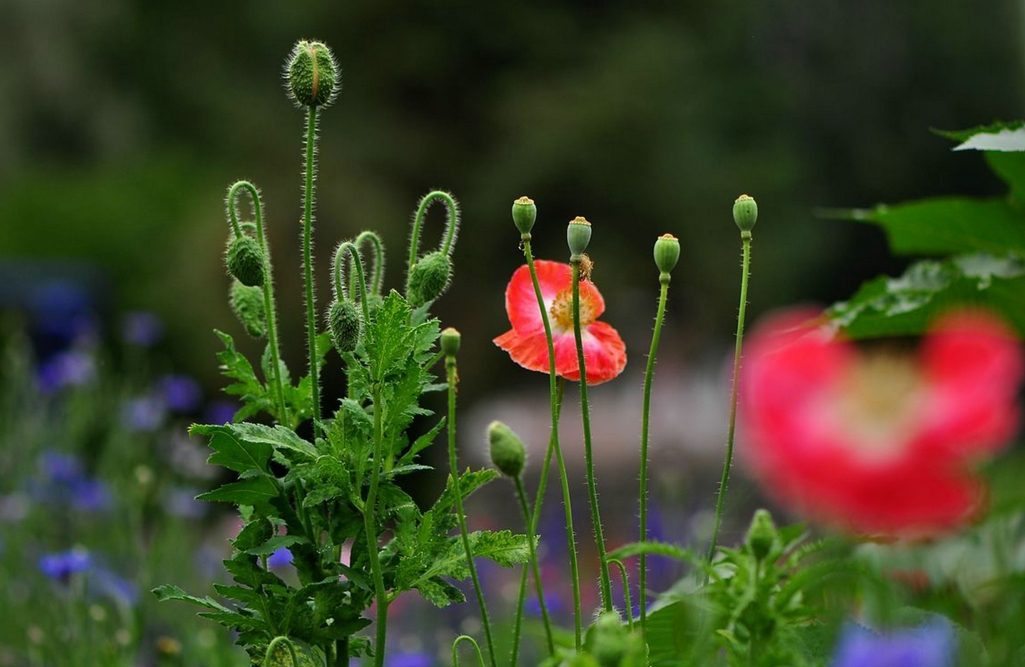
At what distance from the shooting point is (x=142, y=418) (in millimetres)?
3754

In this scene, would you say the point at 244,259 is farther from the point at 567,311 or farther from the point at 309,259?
the point at 567,311

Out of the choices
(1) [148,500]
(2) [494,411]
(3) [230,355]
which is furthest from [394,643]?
(2) [494,411]

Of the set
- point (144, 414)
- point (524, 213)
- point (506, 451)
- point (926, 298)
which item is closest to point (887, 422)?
point (506, 451)

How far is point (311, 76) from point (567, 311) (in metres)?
0.30

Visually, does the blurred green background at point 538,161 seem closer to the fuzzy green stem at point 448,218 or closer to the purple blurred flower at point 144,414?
the purple blurred flower at point 144,414

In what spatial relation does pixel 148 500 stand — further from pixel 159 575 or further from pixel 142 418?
pixel 159 575

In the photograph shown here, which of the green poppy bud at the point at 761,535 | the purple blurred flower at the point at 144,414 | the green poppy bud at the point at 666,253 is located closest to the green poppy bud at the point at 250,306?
the green poppy bud at the point at 666,253

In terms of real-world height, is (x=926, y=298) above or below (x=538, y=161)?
below

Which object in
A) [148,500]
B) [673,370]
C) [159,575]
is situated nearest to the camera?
[159,575]

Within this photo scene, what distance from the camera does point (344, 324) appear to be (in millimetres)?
1003

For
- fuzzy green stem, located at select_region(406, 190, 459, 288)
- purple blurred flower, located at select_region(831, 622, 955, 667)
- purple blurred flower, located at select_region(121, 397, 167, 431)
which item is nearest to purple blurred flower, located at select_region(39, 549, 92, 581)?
fuzzy green stem, located at select_region(406, 190, 459, 288)

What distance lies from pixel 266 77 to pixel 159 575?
437 inches

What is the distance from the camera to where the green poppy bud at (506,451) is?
903 mm

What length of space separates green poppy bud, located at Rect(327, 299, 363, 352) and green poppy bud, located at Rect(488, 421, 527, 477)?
16cm
